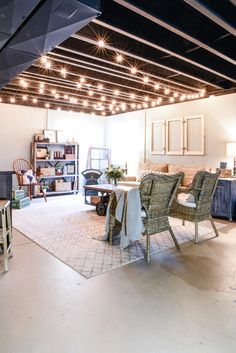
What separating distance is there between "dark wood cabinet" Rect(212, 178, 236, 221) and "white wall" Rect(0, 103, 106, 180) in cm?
493

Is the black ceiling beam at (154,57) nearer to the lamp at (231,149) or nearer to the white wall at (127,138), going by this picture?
the lamp at (231,149)

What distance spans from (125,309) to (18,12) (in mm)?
2727

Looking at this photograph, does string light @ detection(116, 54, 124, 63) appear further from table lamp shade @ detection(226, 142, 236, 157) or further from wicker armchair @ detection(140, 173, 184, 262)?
table lamp shade @ detection(226, 142, 236, 157)

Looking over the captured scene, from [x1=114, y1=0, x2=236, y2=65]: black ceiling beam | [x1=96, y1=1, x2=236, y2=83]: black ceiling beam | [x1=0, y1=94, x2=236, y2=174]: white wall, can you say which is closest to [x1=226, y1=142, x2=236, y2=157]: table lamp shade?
[x1=0, y1=94, x2=236, y2=174]: white wall

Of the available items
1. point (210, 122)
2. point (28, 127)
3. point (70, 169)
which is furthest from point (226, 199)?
point (28, 127)

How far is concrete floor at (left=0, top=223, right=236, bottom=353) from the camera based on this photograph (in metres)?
1.70

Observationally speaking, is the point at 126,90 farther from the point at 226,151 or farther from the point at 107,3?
the point at 107,3

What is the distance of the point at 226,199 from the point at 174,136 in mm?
2409

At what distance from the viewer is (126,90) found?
19.8ft

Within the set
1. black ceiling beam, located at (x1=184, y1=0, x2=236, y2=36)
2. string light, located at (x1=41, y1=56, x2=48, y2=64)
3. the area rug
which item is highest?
string light, located at (x1=41, y1=56, x2=48, y2=64)

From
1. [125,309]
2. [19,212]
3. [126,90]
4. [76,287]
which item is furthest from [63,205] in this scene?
[125,309]

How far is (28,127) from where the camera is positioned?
7.50m

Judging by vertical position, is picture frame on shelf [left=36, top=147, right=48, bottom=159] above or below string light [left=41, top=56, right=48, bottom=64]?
below

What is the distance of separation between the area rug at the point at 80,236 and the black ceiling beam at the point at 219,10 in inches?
107
